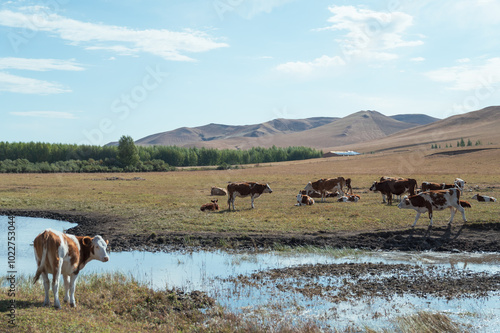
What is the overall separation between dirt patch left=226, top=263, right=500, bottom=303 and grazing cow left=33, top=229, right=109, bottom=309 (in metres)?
4.28

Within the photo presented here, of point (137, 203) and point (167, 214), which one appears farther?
point (137, 203)

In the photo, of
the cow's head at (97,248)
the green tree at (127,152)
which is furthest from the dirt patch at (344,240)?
the green tree at (127,152)

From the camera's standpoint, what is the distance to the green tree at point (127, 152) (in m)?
90.2

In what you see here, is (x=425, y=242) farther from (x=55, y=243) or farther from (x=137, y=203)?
(x=137, y=203)

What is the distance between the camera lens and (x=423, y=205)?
19.6m

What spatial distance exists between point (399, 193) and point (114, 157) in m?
101

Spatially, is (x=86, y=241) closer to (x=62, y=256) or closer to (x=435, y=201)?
(x=62, y=256)

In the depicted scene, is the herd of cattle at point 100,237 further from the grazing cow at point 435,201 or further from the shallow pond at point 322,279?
the shallow pond at point 322,279

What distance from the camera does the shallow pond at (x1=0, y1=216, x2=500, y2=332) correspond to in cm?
1018

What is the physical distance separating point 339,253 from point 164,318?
26.5 ft

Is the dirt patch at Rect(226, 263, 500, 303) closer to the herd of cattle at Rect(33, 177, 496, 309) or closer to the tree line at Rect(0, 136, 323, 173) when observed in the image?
the herd of cattle at Rect(33, 177, 496, 309)

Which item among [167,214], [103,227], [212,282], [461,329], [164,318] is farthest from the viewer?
[167,214]

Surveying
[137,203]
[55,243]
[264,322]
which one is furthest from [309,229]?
[137,203]

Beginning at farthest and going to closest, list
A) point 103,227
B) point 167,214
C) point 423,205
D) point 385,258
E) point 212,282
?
point 167,214
point 103,227
point 423,205
point 385,258
point 212,282
